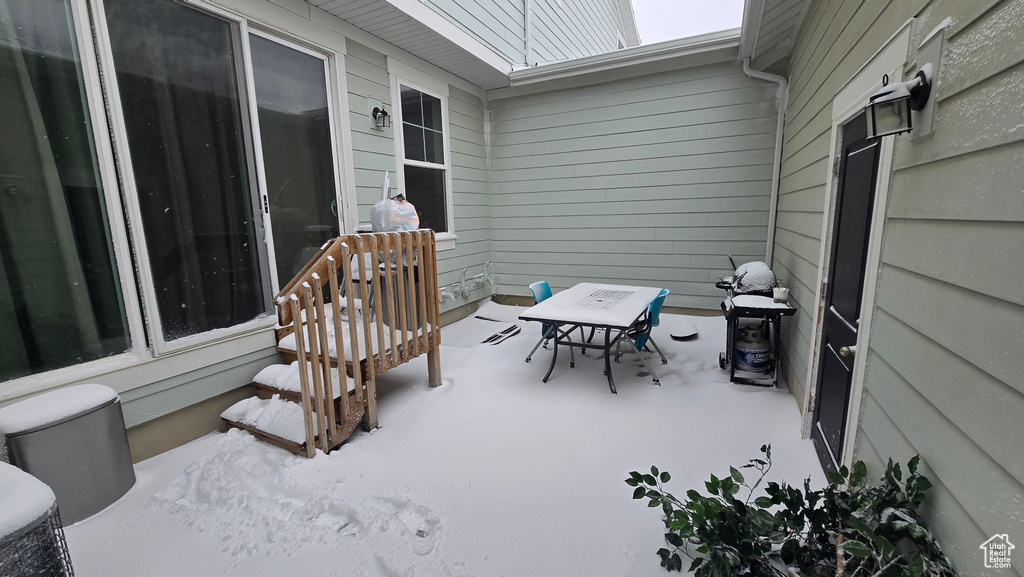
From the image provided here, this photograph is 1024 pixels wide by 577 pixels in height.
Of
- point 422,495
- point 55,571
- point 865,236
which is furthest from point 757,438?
point 55,571

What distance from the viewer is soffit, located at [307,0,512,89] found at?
11.5ft

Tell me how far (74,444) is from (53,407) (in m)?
0.19

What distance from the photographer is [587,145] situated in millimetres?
5484

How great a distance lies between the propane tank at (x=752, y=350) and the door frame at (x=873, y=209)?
0.94 meters

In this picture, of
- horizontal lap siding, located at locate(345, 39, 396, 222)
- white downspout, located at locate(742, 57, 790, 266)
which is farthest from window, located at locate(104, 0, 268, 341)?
white downspout, located at locate(742, 57, 790, 266)

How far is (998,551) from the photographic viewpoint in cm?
88

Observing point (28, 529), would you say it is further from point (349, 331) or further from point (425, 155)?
point (425, 155)

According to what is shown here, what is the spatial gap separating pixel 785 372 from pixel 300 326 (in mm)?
3567

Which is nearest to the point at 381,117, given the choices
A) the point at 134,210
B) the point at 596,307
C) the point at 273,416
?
the point at 134,210

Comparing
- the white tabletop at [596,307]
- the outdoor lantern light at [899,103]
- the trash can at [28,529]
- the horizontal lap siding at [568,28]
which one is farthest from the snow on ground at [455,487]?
the horizontal lap siding at [568,28]

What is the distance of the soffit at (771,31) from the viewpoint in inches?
132

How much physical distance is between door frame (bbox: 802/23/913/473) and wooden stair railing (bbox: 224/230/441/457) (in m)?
A: 2.30

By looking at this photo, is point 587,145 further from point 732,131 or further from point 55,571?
point 55,571

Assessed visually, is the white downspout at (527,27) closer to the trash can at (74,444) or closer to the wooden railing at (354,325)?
the wooden railing at (354,325)
